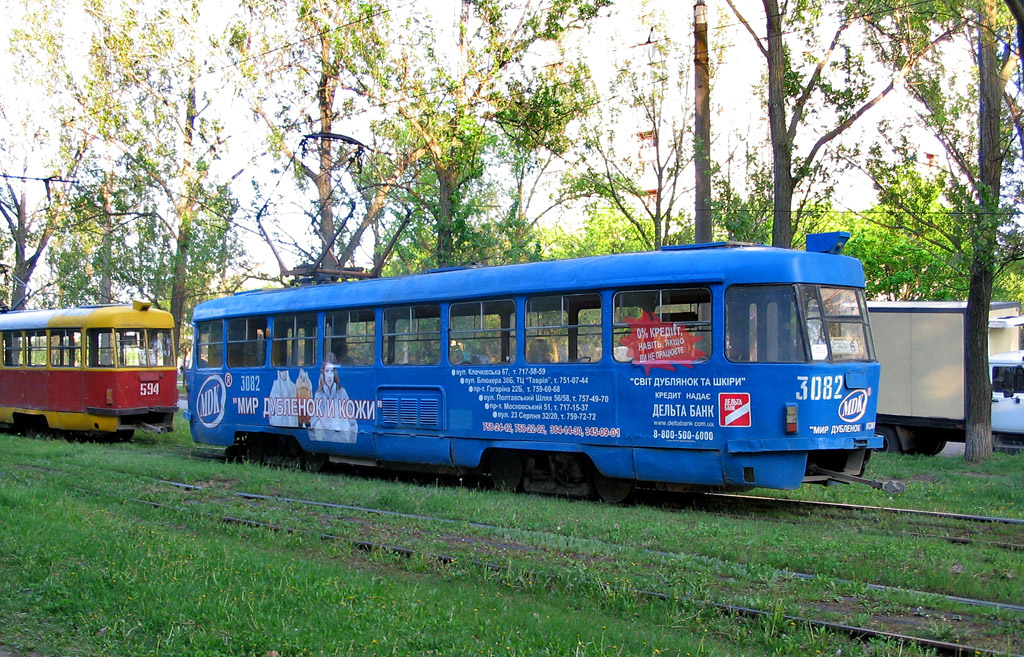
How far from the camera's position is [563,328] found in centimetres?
1122

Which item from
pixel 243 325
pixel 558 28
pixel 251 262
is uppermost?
pixel 558 28

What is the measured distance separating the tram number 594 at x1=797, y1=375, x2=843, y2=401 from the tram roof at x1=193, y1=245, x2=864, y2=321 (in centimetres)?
106

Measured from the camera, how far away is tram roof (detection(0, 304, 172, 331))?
1964 centimetres

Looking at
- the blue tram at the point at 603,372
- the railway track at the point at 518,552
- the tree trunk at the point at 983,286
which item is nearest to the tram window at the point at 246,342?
the blue tram at the point at 603,372

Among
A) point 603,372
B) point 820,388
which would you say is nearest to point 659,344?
point 603,372

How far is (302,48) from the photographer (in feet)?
73.3

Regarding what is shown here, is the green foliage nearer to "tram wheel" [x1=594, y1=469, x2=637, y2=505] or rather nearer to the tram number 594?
"tram wheel" [x1=594, y1=469, x2=637, y2=505]

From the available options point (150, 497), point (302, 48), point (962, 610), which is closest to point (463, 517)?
point (150, 497)

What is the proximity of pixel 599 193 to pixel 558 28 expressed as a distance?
924 cm

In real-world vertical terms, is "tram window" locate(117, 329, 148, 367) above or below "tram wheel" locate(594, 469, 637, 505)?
above

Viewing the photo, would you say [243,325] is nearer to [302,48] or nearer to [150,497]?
[150,497]

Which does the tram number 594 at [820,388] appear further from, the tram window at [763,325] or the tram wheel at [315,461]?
the tram wheel at [315,461]

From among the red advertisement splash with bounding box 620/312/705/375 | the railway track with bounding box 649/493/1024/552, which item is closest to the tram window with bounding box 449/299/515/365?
the red advertisement splash with bounding box 620/312/705/375

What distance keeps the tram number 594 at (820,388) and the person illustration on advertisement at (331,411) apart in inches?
258
